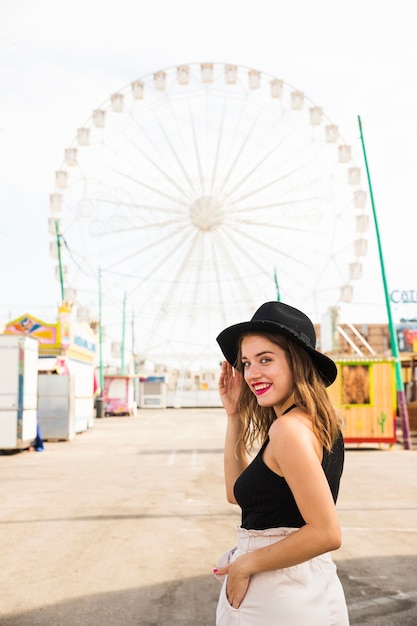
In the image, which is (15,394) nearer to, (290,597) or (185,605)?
(185,605)

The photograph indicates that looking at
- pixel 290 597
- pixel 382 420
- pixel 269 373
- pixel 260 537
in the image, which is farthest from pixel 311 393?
pixel 382 420

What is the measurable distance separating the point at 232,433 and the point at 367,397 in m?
19.0

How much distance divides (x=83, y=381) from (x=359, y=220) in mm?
14696

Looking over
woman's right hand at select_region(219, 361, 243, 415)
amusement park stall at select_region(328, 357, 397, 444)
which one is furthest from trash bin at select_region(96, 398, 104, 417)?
woman's right hand at select_region(219, 361, 243, 415)

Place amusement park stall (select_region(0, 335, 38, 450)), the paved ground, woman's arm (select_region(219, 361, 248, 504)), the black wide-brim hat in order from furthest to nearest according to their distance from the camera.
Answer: amusement park stall (select_region(0, 335, 38, 450)) < the paved ground < woman's arm (select_region(219, 361, 248, 504)) < the black wide-brim hat

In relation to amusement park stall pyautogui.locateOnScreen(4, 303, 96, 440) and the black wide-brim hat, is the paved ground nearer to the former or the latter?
the black wide-brim hat

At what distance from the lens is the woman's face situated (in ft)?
8.31

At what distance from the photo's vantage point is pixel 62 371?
30.0 m

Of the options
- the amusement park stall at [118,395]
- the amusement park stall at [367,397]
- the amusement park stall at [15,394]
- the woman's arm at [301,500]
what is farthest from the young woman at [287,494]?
the amusement park stall at [118,395]

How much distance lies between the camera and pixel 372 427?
2144cm

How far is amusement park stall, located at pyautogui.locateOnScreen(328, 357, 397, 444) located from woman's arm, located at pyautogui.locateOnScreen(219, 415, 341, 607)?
1909cm

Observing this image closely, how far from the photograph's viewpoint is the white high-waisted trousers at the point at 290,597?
7.59ft

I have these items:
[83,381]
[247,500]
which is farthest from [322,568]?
[83,381]

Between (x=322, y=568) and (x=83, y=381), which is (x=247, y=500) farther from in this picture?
(x=83, y=381)
